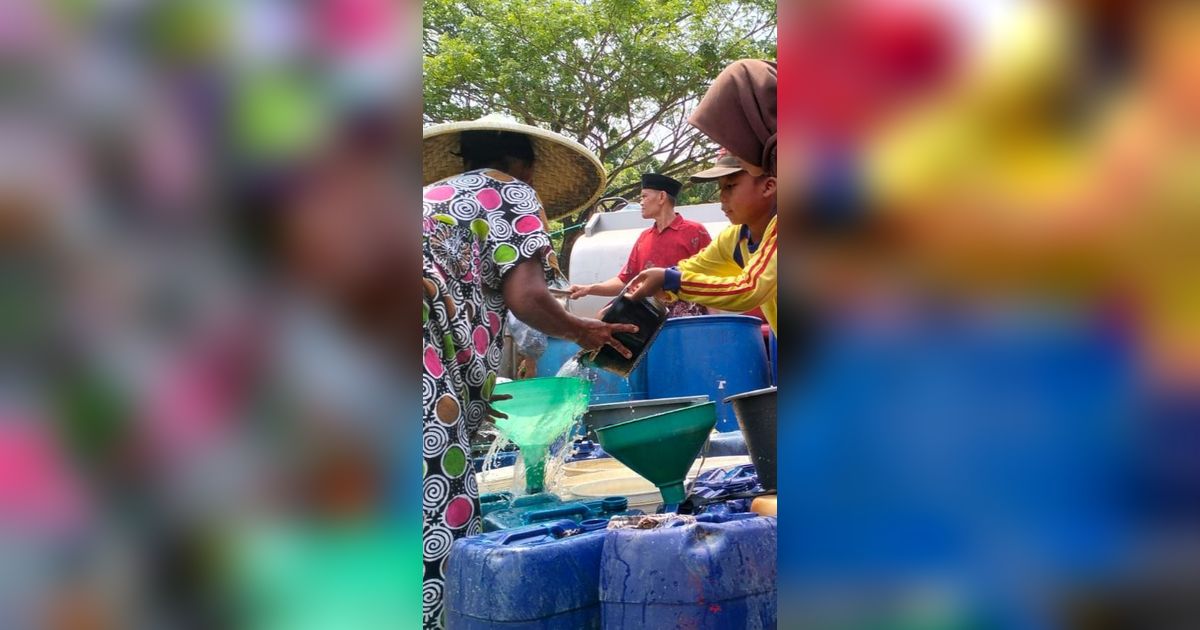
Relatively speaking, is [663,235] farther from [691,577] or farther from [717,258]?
[691,577]

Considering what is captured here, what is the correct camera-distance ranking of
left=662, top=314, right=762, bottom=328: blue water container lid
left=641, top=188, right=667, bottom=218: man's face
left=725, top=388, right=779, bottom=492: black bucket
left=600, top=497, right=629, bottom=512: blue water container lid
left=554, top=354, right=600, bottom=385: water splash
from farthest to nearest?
left=641, top=188, right=667, bottom=218: man's face → left=662, top=314, right=762, bottom=328: blue water container lid → left=554, top=354, right=600, bottom=385: water splash → left=600, top=497, right=629, bottom=512: blue water container lid → left=725, top=388, right=779, bottom=492: black bucket

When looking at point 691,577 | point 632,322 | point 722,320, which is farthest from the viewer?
point 722,320

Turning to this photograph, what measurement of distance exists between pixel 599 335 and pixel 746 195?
699 millimetres

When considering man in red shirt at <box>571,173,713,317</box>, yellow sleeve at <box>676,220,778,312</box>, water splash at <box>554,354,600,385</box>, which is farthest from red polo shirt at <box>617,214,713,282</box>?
yellow sleeve at <box>676,220,778,312</box>

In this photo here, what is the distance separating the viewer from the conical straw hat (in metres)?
3.09

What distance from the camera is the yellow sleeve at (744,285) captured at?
2736mm

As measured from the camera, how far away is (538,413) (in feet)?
12.0
